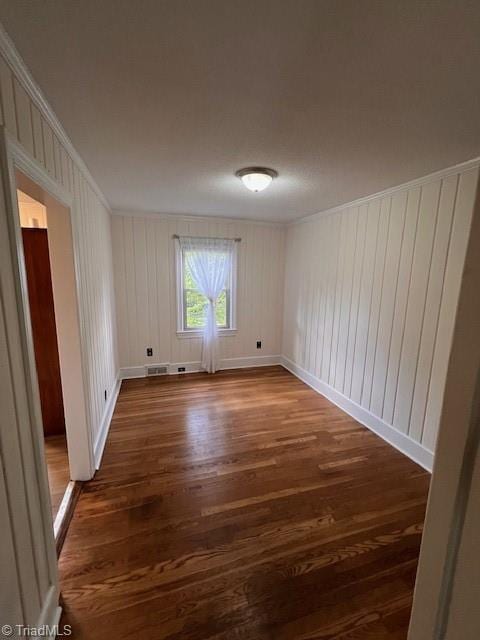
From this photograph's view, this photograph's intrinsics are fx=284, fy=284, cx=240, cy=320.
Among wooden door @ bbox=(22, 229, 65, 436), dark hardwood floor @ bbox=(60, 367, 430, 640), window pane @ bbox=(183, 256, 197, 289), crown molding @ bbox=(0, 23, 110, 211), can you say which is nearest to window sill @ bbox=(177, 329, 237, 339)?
window pane @ bbox=(183, 256, 197, 289)

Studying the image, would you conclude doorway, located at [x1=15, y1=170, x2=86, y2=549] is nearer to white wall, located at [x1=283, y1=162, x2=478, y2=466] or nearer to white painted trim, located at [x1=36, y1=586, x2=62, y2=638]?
white painted trim, located at [x1=36, y1=586, x2=62, y2=638]

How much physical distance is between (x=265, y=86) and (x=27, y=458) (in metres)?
1.87

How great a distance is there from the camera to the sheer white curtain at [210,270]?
416 cm

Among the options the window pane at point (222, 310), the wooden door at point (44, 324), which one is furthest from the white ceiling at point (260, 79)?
the window pane at point (222, 310)

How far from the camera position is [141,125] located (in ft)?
5.23

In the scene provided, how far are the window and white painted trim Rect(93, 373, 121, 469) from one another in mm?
1356

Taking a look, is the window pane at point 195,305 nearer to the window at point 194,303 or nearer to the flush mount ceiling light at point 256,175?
the window at point 194,303

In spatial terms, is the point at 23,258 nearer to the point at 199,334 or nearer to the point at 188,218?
the point at 188,218

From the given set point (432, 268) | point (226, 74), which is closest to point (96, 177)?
point (226, 74)

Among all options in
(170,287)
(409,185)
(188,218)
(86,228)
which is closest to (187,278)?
(170,287)

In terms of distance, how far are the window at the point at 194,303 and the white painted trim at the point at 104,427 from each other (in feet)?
4.45

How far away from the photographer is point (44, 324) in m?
2.56

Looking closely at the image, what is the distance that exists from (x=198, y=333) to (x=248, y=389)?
1201 millimetres

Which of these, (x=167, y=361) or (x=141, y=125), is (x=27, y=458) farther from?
(x=167, y=361)
